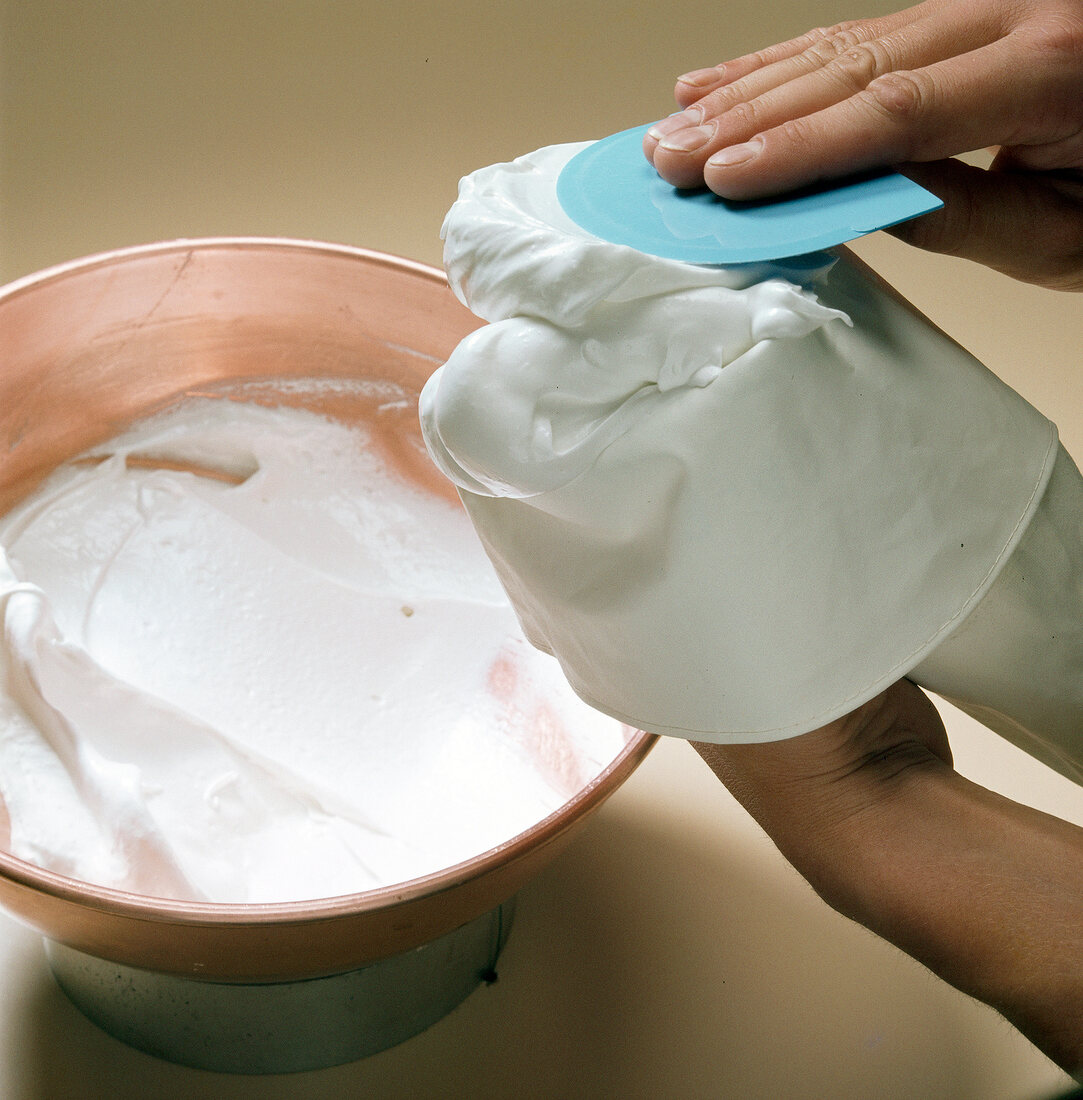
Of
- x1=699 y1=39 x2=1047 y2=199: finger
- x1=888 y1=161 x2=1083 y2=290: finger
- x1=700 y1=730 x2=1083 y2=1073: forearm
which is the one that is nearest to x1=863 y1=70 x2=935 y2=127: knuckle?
x1=699 y1=39 x2=1047 y2=199: finger

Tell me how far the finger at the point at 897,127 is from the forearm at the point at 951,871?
240mm

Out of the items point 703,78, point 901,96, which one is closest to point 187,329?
point 703,78

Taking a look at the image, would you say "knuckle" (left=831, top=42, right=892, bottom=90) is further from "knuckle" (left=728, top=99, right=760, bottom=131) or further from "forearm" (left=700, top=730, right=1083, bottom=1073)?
"forearm" (left=700, top=730, right=1083, bottom=1073)

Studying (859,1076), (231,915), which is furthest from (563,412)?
(859,1076)

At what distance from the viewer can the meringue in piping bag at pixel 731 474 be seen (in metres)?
0.37

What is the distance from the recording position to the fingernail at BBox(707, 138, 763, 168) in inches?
16.2

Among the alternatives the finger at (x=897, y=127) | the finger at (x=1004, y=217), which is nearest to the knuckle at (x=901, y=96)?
the finger at (x=897, y=127)

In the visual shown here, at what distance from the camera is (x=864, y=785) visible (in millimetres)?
510

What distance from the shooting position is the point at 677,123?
45 cm

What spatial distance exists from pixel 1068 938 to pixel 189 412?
2.14 feet

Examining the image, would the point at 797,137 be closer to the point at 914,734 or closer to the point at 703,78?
the point at 703,78

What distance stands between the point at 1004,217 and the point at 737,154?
0.27 metres

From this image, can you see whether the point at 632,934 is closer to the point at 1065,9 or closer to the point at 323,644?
the point at 323,644

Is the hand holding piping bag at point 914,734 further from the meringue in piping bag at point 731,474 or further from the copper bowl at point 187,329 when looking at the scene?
the copper bowl at point 187,329
